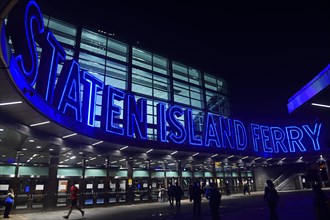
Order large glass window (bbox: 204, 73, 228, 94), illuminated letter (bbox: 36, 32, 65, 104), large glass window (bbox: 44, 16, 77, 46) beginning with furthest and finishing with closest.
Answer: large glass window (bbox: 204, 73, 228, 94)
large glass window (bbox: 44, 16, 77, 46)
illuminated letter (bbox: 36, 32, 65, 104)

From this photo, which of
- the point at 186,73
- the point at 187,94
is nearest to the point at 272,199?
the point at 187,94

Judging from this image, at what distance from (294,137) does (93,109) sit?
37193 millimetres

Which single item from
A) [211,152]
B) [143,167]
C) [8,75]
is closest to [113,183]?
[143,167]

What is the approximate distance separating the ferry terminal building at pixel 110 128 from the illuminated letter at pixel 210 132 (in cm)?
14

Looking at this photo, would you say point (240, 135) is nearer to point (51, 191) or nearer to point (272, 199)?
point (272, 199)

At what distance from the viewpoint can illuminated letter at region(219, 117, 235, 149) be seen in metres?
32.4

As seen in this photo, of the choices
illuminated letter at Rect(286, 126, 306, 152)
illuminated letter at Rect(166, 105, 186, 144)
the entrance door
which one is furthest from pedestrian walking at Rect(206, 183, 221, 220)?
illuminated letter at Rect(286, 126, 306, 152)

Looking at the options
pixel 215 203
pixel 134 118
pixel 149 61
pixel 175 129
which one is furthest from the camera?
pixel 149 61

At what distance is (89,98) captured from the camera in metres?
20.2

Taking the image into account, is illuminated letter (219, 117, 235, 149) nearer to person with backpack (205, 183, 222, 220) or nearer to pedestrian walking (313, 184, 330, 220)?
person with backpack (205, 183, 222, 220)

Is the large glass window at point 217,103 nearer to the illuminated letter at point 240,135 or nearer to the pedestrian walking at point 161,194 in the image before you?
the illuminated letter at point 240,135

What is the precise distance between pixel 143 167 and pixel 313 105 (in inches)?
881

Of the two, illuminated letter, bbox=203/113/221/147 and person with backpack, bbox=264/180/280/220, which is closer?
person with backpack, bbox=264/180/280/220

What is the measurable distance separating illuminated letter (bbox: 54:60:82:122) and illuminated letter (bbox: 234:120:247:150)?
23.9 meters
